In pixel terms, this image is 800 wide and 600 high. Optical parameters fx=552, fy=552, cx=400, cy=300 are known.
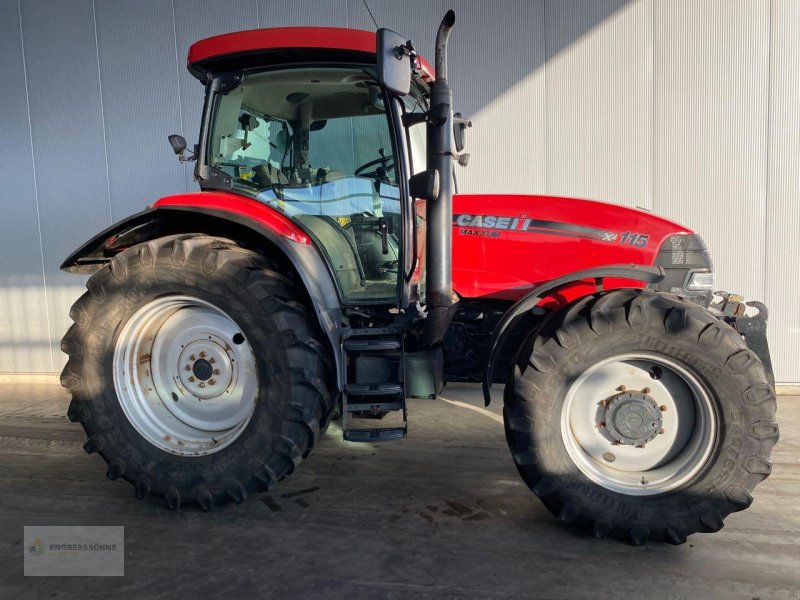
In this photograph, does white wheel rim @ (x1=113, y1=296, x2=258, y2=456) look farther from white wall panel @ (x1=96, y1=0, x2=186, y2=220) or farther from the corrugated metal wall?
white wall panel @ (x1=96, y1=0, x2=186, y2=220)

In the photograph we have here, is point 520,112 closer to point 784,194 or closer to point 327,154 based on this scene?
point 784,194

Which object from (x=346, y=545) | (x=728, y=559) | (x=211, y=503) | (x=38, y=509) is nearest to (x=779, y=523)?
(x=728, y=559)

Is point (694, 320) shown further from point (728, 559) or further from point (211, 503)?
point (211, 503)

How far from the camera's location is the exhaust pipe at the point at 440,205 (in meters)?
2.38

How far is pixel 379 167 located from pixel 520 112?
2696 mm

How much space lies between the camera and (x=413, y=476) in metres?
3.08

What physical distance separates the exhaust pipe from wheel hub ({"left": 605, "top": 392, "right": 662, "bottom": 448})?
83 centimetres

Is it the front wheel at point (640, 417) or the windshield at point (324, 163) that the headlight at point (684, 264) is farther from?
the windshield at point (324, 163)

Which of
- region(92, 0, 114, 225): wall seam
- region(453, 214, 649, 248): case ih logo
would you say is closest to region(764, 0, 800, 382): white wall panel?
region(453, 214, 649, 248): case ih logo

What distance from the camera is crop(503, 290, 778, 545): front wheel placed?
218cm

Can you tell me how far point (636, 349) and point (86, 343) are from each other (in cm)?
253

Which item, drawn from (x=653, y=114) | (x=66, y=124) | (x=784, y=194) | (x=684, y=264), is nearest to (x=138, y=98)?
(x=66, y=124)

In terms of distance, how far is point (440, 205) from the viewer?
2.47 meters

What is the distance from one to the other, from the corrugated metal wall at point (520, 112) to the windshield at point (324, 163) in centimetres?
248
